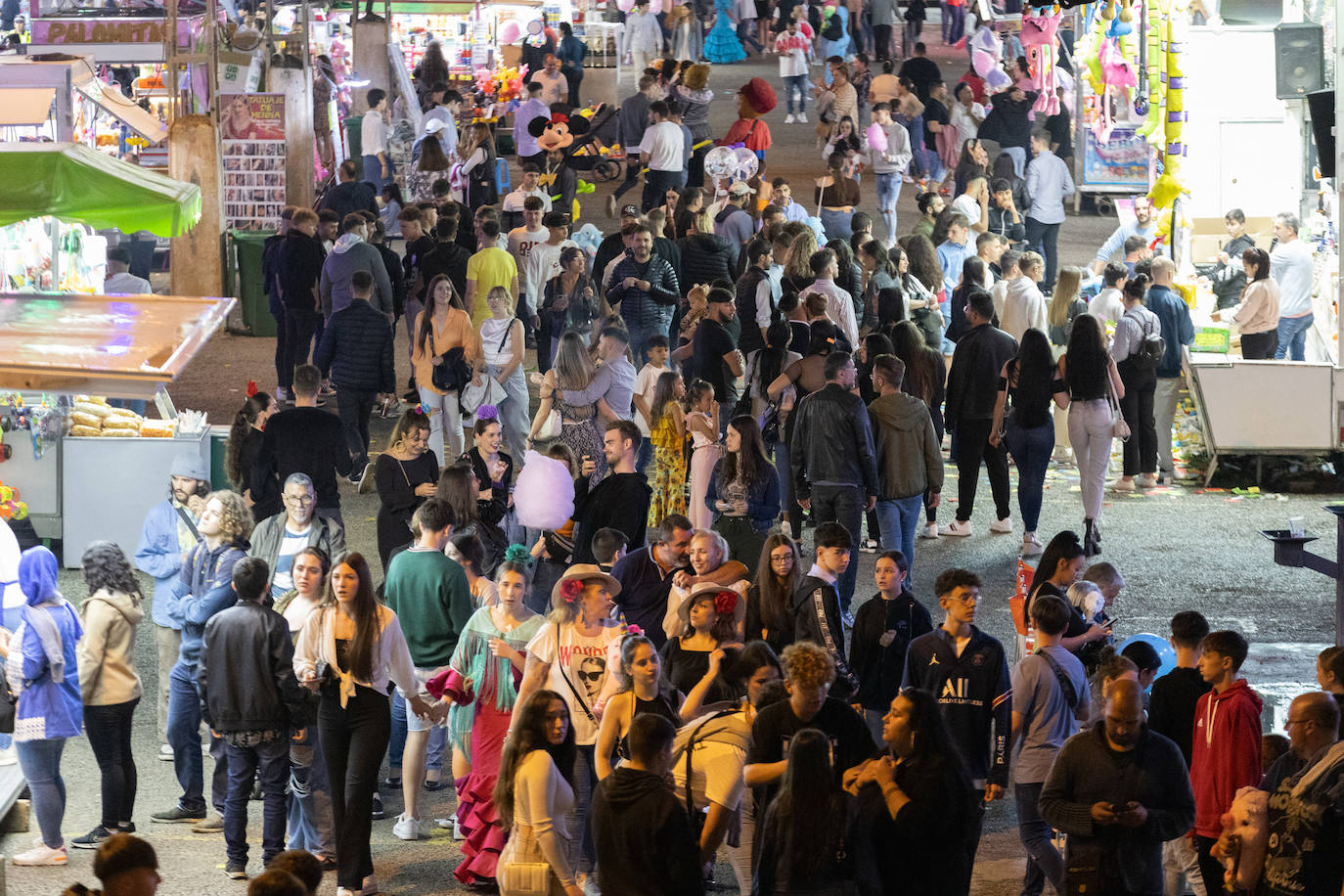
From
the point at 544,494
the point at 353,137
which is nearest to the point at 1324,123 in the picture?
the point at 544,494

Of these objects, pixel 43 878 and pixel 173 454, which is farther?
pixel 173 454

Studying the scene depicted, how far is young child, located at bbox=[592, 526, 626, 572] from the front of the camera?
9148mm

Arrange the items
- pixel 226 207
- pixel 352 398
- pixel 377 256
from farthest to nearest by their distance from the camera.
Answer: pixel 226 207
pixel 377 256
pixel 352 398

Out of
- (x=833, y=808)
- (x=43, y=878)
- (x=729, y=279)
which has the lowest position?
(x=43, y=878)

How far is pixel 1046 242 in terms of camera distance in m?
21.1

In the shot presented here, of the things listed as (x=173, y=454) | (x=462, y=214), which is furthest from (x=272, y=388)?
(x=173, y=454)

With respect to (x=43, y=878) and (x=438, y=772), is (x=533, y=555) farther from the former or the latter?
(x=43, y=878)

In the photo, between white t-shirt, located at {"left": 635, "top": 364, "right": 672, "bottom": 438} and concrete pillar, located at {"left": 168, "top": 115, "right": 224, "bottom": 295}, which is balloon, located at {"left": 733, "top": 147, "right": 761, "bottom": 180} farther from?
white t-shirt, located at {"left": 635, "top": 364, "right": 672, "bottom": 438}

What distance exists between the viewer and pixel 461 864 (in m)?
8.14

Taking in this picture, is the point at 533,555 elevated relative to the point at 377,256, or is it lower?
lower

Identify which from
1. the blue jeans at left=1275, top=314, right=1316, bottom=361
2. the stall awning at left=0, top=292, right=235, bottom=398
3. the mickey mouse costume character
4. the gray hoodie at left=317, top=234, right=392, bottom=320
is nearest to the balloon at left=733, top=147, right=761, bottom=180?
the mickey mouse costume character

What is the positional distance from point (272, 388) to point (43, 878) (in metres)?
10.1

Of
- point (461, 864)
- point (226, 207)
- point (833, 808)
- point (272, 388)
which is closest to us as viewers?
point (833, 808)

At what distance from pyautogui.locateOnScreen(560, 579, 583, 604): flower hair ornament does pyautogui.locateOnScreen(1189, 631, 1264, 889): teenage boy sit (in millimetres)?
2514
